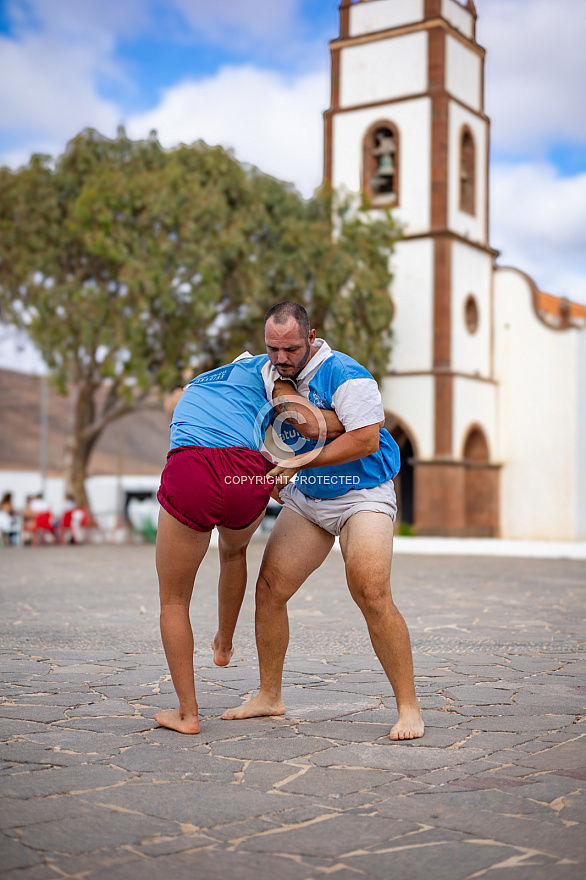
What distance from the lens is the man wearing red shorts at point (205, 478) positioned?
165 inches

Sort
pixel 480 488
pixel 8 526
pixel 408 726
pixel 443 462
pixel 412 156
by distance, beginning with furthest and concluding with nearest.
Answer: pixel 480 488 < pixel 412 156 < pixel 443 462 < pixel 8 526 < pixel 408 726

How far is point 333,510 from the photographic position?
443cm

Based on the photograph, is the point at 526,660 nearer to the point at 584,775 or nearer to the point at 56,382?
the point at 584,775

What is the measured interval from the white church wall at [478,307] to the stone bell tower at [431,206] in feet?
0.18

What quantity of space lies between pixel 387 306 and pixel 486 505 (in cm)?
688

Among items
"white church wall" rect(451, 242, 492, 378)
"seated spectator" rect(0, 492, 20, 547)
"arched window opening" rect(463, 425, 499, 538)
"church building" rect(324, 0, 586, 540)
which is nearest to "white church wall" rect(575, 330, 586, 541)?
"church building" rect(324, 0, 586, 540)

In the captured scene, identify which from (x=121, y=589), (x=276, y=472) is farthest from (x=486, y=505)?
(x=276, y=472)

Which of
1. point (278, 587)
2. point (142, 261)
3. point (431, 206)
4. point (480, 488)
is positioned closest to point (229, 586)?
point (278, 587)

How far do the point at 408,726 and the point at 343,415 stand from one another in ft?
3.97

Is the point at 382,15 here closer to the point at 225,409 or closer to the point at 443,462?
the point at 443,462

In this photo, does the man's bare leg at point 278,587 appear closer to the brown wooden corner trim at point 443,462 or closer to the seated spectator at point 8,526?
the seated spectator at point 8,526

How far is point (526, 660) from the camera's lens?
614 cm

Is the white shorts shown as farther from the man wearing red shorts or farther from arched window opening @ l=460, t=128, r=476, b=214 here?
arched window opening @ l=460, t=128, r=476, b=214

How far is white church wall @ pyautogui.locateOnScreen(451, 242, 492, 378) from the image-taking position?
30016mm
